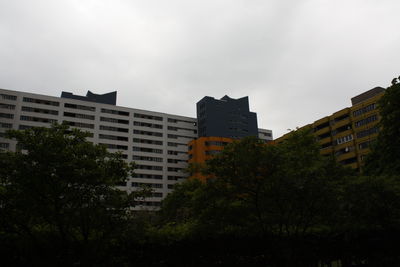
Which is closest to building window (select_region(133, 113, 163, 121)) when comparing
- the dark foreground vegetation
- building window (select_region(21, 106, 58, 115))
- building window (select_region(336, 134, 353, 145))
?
building window (select_region(21, 106, 58, 115))

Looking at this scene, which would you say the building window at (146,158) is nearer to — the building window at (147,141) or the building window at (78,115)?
the building window at (147,141)

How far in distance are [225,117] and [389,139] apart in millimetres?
70326

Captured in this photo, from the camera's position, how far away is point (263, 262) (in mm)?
19859

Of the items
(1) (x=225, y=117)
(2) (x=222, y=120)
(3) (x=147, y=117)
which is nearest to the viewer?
(3) (x=147, y=117)

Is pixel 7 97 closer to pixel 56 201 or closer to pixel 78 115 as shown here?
pixel 78 115

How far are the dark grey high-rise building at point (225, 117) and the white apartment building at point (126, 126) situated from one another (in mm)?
5843

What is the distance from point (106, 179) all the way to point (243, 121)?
3388 inches

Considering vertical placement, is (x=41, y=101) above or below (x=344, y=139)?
above

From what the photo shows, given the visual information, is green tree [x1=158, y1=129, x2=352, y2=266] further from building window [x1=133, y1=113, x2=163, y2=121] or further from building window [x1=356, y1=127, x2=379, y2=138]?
building window [x1=133, y1=113, x2=163, y2=121]

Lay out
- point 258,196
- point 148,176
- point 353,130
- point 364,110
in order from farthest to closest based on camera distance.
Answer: point 148,176 → point 353,130 → point 364,110 → point 258,196

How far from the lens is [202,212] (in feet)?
57.1

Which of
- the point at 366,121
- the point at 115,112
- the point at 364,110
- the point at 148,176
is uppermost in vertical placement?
the point at 115,112

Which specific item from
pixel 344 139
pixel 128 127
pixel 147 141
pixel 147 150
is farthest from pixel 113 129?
pixel 344 139

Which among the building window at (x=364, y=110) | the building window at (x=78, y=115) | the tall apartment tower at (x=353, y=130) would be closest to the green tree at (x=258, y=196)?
the tall apartment tower at (x=353, y=130)
